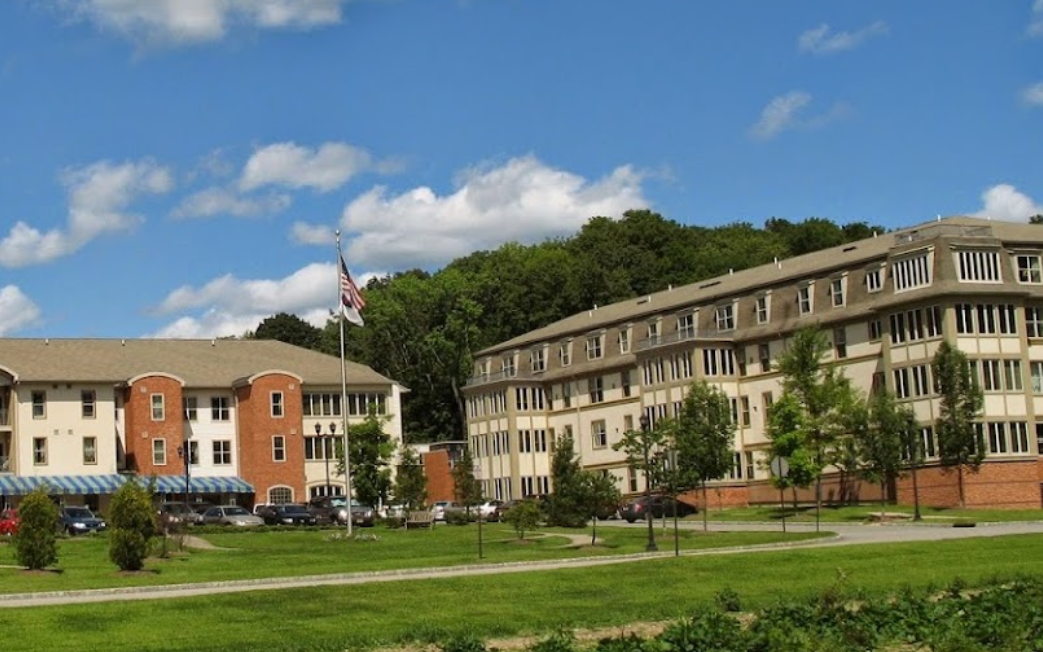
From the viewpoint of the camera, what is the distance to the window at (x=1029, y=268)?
2928 inches

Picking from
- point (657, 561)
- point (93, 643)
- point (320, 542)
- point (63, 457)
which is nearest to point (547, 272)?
point (63, 457)

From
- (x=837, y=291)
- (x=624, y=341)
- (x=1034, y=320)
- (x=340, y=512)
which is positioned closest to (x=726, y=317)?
(x=837, y=291)

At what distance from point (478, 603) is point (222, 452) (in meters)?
68.2

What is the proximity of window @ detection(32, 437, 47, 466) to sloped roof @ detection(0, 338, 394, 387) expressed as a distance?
11.6ft

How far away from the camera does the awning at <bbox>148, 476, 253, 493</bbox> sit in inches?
3501

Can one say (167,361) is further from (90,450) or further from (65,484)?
(65,484)

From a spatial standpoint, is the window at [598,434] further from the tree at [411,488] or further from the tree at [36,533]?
the tree at [36,533]

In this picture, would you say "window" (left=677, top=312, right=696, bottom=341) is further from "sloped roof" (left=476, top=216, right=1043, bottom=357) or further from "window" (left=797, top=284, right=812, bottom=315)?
"window" (left=797, top=284, right=812, bottom=315)

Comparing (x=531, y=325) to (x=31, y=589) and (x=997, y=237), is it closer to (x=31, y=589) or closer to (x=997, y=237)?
(x=997, y=237)

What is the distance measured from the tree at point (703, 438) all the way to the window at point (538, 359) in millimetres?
26894

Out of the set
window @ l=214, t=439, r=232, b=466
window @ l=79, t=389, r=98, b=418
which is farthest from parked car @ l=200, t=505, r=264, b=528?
window @ l=214, t=439, r=232, b=466

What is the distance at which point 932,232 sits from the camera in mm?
73250

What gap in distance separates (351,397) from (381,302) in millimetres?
23913

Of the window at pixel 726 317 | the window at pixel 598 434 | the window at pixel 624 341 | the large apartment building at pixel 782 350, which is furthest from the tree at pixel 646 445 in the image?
the window at pixel 598 434
